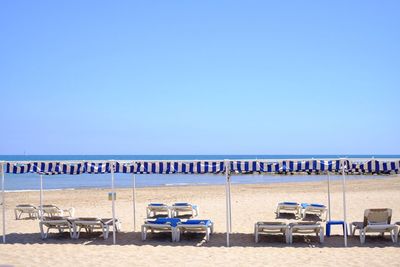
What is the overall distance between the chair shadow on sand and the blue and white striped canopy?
1612mm

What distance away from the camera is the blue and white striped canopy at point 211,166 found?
991 centimetres

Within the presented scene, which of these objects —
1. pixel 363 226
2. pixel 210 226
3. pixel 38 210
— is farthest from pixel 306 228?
pixel 38 210

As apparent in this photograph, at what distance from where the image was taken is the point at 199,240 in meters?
10.5

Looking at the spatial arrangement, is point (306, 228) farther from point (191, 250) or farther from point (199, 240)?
point (191, 250)

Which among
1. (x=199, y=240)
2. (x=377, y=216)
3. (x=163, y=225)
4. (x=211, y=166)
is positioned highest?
(x=211, y=166)

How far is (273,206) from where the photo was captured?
17.4 m

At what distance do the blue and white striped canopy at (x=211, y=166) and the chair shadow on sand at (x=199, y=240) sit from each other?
1.61 meters

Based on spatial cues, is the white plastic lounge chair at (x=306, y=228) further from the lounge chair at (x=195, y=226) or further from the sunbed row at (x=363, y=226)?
the lounge chair at (x=195, y=226)

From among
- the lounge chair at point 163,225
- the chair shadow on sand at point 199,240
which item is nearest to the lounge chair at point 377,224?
the chair shadow on sand at point 199,240

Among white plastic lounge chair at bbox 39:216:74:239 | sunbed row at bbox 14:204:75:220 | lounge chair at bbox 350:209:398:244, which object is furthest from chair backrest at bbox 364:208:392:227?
sunbed row at bbox 14:204:75:220

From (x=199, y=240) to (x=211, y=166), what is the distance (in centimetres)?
185

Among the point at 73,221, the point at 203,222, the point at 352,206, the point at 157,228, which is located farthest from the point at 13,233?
the point at 352,206

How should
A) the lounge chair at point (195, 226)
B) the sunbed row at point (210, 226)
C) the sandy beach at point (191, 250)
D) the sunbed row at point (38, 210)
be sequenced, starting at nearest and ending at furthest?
the sandy beach at point (191, 250)
the sunbed row at point (210, 226)
the lounge chair at point (195, 226)
the sunbed row at point (38, 210)

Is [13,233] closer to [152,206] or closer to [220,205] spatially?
[152,206]
